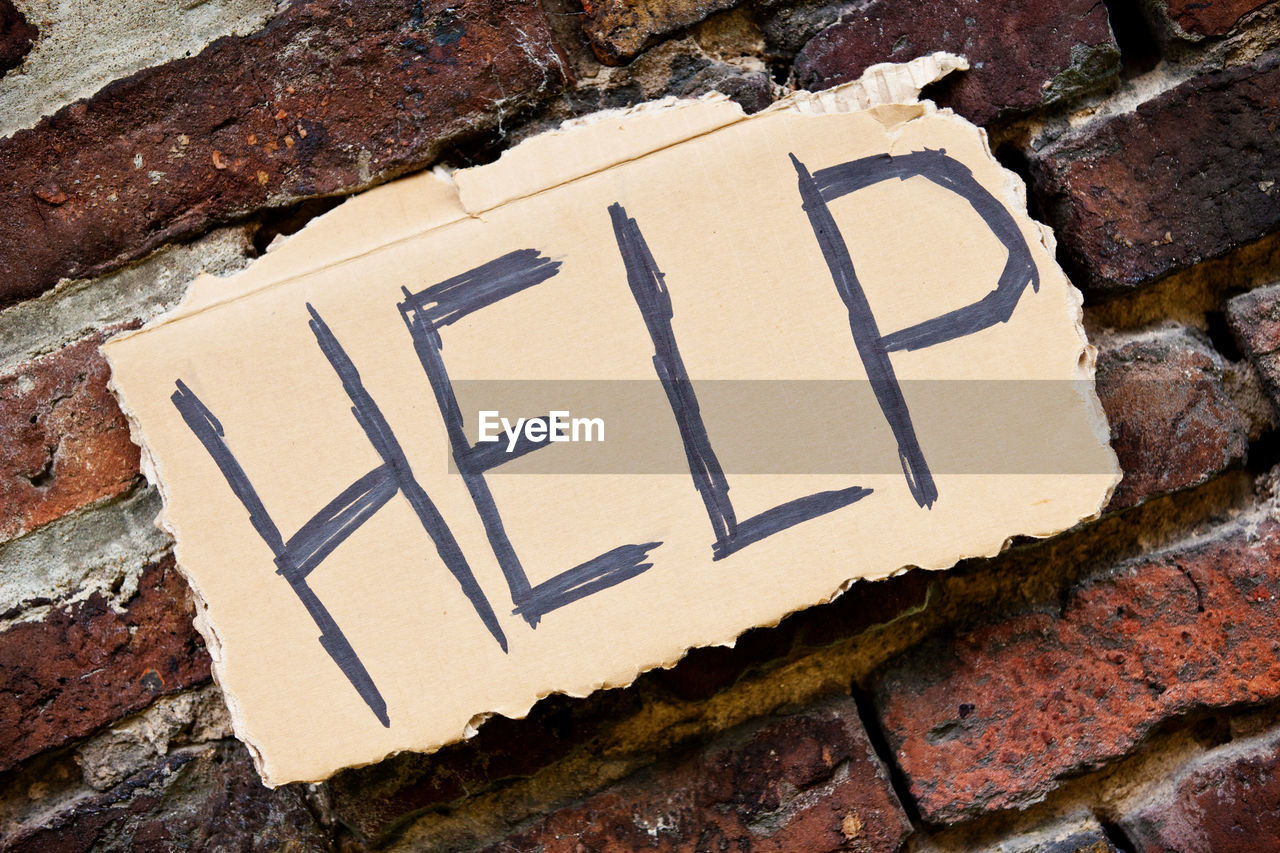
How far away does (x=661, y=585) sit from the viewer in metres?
0.46

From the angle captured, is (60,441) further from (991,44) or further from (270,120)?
(991,44)

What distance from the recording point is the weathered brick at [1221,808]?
51 centimetres

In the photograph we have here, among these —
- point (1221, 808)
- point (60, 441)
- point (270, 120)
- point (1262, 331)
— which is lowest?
point (1221, 808)

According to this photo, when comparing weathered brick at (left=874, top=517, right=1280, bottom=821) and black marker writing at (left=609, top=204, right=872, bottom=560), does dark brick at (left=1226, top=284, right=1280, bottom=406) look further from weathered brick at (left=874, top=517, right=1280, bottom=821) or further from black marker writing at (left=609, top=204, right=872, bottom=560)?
black marker writing at (left=609, top=204, right=872, bottom=560)

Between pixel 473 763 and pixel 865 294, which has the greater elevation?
Result: pixel 865 294

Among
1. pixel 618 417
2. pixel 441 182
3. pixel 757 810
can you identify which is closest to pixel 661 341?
pixel 618 417

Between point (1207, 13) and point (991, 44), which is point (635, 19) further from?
point (1207, 13)

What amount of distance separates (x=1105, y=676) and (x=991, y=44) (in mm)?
350

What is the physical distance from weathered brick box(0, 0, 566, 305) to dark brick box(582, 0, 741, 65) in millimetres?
29

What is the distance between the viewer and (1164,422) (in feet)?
1.64

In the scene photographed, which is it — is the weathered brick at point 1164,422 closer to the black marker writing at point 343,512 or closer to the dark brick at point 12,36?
the black marker writing at point 343,512

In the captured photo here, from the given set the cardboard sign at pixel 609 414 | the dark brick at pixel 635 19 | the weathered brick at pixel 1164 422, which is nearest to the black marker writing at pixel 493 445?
the cardboard sign at pixel 609 414

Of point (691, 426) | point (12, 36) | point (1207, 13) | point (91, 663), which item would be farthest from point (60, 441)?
point (1207, 13)

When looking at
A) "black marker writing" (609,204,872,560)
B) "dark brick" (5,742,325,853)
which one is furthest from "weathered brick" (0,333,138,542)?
"black marker writing" (609,204,872,560)
